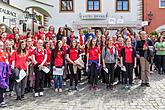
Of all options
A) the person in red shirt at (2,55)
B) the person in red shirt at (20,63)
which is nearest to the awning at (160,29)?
the person in red shirt at (20,63)

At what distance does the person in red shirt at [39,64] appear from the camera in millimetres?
8586

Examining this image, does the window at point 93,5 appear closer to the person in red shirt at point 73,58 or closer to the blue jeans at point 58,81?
the person in red shirt at point 73,58

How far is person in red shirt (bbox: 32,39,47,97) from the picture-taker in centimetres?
859

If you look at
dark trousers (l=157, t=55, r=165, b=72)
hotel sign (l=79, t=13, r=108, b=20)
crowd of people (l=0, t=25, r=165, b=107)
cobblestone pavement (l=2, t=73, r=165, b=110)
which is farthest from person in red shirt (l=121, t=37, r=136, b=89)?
hotel sign (l=79, t=13, r=108, b=20)

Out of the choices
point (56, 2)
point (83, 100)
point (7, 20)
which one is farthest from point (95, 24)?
point (83, 100)

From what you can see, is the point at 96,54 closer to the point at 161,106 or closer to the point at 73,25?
the point at 161,106

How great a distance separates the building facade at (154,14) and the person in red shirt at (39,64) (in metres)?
18.1

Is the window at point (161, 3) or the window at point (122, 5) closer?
the window at point (161, 3)

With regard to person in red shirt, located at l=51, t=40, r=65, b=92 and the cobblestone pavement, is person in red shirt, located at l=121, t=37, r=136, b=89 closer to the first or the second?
the cobblestone pavement

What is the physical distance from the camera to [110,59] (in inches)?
371

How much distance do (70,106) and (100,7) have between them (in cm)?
1909

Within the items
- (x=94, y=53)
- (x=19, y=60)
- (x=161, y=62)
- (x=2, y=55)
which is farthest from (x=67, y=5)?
(x=2, y=55)

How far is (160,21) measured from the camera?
82.9 ft

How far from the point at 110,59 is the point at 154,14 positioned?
17.2 m
